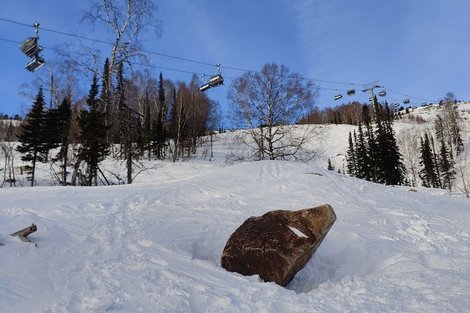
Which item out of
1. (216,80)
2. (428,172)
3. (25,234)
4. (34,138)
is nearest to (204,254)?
(25,234)

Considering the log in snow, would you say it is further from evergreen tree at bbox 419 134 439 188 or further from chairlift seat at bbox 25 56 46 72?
evergreen tree at bbox 419 134 439 188

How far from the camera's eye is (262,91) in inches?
719

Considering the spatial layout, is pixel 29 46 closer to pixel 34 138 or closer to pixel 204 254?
pixel 204 254

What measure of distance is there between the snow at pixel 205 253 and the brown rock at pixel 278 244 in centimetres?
36

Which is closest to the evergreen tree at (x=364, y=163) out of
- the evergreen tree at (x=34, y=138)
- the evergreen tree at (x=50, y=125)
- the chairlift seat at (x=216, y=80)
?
the chairlift seat at (x=216, y=80)

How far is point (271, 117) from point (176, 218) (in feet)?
38.8

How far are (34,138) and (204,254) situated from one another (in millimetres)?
29728

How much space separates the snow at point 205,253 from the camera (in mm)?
3738

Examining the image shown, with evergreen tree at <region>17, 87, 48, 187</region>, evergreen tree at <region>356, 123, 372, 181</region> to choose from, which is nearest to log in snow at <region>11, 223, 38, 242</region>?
evergreen tree at <region>17, 87, 48, 187</region>

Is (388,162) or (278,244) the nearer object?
(278,244)

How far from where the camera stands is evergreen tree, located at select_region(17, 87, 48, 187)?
96.3ft

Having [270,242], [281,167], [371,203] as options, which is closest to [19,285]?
[270,242]

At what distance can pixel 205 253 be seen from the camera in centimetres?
616

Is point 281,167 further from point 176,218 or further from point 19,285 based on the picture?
point 19,285
